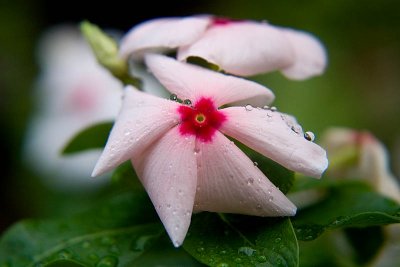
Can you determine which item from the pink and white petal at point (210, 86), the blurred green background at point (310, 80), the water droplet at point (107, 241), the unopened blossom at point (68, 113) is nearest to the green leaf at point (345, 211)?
the pink and white petal at point (210, 86)

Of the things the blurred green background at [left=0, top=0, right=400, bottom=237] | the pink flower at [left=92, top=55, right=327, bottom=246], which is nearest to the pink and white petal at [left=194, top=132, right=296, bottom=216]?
the pink flower at [left=92, top=55, right=327, bottom=246]

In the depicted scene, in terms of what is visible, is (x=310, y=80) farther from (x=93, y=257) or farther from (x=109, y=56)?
(x=93, y=257)

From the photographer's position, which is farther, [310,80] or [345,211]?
[310,80]

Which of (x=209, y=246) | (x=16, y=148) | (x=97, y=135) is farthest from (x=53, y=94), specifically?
(x=209, y=246)

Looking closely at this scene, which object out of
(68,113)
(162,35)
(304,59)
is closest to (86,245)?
(162,35)

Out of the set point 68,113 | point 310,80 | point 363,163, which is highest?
point 363,163

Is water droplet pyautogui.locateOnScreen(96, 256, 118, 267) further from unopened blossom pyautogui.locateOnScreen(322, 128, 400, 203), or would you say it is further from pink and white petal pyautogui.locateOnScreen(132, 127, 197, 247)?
unopened blossom pyautogui.locateOnScreen(322, 128, 400, 203)

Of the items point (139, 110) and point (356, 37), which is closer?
point (139, 110)

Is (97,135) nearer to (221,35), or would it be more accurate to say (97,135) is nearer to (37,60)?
(221,35)
